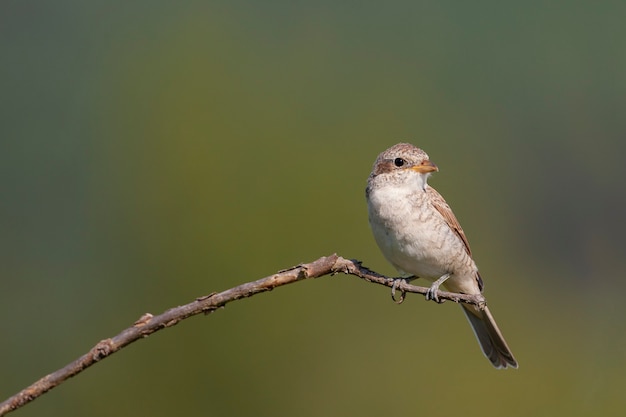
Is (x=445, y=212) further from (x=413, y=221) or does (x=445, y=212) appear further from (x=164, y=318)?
(x=164, y=318)

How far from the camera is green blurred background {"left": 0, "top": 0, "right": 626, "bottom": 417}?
10.4 metres

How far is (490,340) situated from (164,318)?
11.0 ft

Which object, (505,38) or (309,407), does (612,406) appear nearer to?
(309,407)

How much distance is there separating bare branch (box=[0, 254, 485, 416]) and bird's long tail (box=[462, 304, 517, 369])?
2.32 m

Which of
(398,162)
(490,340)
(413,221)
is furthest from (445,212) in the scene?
(490,340)

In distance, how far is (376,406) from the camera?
1066 cm

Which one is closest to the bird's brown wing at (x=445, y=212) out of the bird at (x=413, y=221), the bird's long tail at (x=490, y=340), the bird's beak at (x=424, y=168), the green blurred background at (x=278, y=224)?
the bird at (x=413, y=221)

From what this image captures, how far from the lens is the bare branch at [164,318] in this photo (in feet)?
9.36

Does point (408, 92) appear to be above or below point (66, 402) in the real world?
above

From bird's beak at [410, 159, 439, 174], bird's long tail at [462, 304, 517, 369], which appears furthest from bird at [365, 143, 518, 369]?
bird's long tail at [462, 304, 517, 369]

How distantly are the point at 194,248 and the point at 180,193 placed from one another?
150 cm

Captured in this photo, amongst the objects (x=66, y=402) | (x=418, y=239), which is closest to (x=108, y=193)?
(x=66, y=402)

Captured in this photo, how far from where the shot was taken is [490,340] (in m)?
5.90

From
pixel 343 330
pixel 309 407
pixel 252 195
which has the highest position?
pixel 252 195
